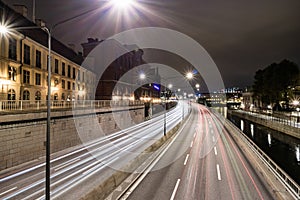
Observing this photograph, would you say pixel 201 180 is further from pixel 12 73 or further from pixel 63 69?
pixel 63 69

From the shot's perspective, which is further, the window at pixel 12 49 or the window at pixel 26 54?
the window at pixel 26 54

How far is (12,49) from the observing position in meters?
27.6

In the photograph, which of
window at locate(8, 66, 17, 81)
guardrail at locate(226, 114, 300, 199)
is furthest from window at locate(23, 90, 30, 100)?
guardrail at locate(226, 114, 300, 199)

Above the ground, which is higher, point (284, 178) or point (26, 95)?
point (26, 95)

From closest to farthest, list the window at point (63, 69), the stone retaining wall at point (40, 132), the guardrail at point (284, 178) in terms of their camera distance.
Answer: the guardrail at point (284, 178)
the stone retaining wall at point (40, 132)
the window at point (63, 69)

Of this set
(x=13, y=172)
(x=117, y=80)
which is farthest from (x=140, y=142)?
(x=117, y=80)

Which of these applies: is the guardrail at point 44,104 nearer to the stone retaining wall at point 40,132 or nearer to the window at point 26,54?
the stone retaining wall at point 40,132

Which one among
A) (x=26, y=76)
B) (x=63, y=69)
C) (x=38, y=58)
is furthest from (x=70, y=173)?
(x=63, y=69)

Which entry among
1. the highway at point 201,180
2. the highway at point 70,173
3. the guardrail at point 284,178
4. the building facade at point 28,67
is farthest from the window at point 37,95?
the guardrail at point 284,178

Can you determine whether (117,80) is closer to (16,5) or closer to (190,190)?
(16,5)

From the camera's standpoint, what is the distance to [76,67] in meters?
49.8

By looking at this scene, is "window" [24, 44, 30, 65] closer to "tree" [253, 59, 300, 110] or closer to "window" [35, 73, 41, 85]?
"window" [35, 73, 41, 85]

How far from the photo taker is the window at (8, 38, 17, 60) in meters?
27.2

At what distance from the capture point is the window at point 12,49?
1072 inches
